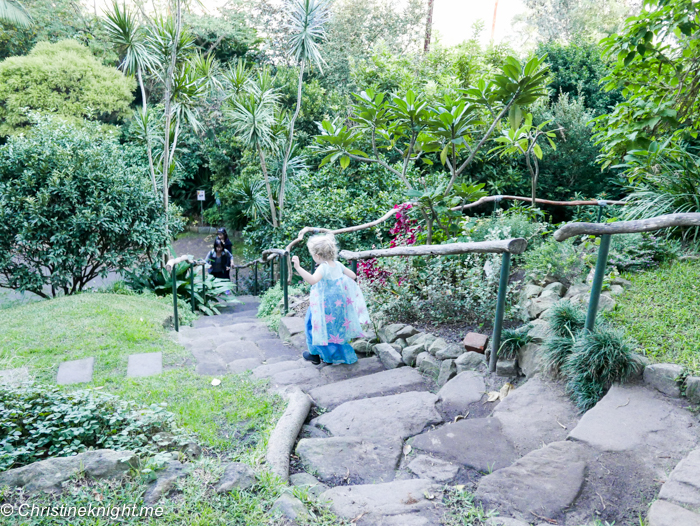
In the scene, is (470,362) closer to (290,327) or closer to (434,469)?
(434,469)

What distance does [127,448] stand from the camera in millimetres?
1992

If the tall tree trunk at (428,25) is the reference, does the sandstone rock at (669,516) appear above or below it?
below

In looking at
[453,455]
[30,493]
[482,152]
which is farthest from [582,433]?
[482,152]

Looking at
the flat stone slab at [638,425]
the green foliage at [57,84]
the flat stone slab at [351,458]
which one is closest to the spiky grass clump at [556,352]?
the flat stone slab at [638,425]

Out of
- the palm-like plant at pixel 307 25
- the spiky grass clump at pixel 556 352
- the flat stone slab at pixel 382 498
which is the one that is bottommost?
the flat stone slab at pixel 382 498

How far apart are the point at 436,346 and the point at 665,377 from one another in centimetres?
137

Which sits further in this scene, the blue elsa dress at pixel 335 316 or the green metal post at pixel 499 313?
the blue elsa dress at pixel 335 316

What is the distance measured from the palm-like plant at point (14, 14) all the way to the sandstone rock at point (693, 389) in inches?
692

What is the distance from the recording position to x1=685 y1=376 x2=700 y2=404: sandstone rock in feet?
6.95

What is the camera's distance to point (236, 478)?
177 cm

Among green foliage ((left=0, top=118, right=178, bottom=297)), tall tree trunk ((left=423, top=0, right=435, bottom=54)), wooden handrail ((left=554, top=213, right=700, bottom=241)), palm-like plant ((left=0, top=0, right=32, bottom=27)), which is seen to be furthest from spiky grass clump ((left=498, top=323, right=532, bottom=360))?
palm-like plant ((left=0, top=0, right=32, bottom=27))

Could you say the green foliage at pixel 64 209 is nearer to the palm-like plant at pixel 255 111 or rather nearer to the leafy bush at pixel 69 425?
the palm-like plant at pixel 255 111

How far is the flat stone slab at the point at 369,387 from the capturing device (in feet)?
9.73

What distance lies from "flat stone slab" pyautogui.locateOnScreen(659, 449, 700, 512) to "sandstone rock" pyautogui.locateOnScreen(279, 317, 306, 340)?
334 centimetres
